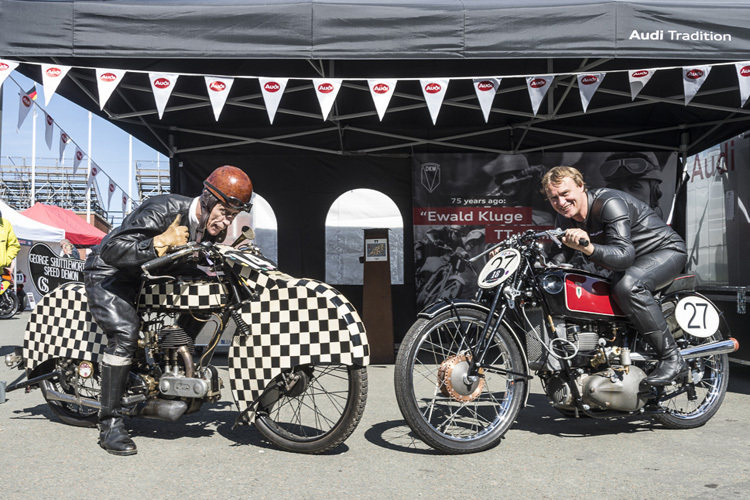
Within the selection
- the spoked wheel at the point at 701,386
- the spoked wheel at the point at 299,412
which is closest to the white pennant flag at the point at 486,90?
the spoked wheel at the point at 701,386

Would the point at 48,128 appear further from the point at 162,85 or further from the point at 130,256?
the point at 130,256

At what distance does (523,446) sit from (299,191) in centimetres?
553

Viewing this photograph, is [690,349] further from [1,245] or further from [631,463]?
[1,245]

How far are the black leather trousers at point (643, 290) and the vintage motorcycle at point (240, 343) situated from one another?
1638 mm

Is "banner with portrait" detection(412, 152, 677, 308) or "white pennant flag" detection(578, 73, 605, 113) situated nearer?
"white pennant flag" detection(578, 73, 605, 113)

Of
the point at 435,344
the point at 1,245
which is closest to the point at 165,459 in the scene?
the point at 435,344

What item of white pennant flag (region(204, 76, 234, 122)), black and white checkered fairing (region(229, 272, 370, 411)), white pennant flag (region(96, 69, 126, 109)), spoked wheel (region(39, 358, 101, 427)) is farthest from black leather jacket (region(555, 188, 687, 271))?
white pennant flag (region(96, 69, 126, 109))

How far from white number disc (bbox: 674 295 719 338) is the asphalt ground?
675mm

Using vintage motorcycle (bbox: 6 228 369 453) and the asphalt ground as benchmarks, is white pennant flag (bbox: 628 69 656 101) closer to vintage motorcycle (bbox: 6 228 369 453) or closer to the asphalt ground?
the asphalt ground

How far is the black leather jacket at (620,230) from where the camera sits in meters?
3.79

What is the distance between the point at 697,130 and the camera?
28.0 feet

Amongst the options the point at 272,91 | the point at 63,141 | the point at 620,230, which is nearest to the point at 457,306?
the point at 620,230

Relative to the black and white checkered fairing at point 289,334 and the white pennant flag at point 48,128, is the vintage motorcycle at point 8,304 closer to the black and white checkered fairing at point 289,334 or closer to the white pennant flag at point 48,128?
the white pennant flag at point 48,128

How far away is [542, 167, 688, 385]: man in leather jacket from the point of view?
3.81 meters
